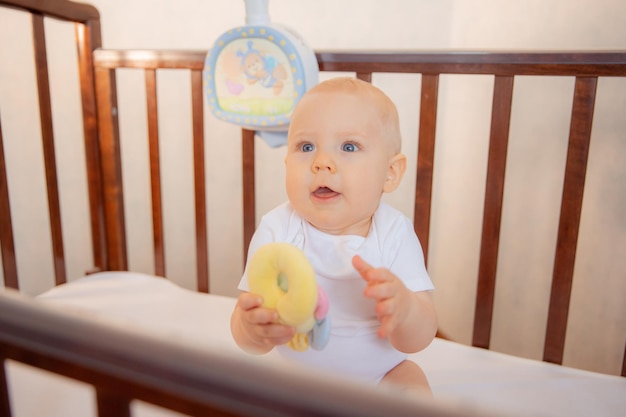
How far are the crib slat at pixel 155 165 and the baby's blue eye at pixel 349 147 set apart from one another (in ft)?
2.19

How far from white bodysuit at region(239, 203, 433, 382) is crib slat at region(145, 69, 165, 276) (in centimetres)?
63

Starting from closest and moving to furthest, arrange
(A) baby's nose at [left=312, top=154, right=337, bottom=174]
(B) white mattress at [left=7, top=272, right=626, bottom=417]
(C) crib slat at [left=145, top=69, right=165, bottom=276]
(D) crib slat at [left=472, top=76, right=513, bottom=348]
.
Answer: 1. (A) baby's nose at [left=312, top=154, right=337, bottom=174]
2. (B) white mattress at [left=7, top=272, right=626, bottom=417]
3. (D) crib slat at [left=472, top=76, right=513, bottom=348]
4. (C) crib slat at [left=145, top=69, right=165, bottom=276]

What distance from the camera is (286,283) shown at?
1.71 feet

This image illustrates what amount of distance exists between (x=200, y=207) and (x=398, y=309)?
72 cm

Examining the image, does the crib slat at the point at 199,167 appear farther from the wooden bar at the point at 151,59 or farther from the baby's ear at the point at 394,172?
the baby's ear at the point at 394,172

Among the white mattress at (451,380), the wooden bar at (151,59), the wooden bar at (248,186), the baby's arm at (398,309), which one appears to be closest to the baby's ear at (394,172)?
the baby's arm at (398,309)

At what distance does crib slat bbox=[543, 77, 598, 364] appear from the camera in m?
0.85

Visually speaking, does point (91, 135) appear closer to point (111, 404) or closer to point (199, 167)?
point (199, 167)

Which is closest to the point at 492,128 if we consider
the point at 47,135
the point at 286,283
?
the point at 286,283

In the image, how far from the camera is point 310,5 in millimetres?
1604

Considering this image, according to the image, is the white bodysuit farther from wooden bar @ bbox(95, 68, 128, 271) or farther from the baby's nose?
wooden bar @ bbox(95, 68, 128, 271)

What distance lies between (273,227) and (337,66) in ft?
1.45

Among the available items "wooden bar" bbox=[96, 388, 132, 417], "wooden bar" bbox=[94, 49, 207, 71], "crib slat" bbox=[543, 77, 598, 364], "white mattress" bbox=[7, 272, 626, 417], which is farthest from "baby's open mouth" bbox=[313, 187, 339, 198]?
"wooden bar" bbox=[94, 49, 207, 71]

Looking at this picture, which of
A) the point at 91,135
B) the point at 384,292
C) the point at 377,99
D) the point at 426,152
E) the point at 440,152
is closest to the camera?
the point at 384,292
